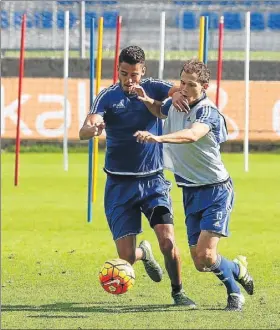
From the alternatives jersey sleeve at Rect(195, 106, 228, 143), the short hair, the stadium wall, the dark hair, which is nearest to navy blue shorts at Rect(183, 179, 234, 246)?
jersey sleeve at Rect(195, 106, 228, 143)

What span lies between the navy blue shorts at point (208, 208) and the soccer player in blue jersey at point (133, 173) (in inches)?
11.7

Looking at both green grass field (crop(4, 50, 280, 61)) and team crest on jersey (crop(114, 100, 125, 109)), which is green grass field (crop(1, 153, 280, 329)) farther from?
green grass field (crop(4, 50, 280, 61))

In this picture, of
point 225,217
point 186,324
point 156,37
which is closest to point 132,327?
point 186,324

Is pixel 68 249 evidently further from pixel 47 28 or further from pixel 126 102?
pixel 47 28

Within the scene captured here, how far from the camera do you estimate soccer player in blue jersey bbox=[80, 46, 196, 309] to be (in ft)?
30.8

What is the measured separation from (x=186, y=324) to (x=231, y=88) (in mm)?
15876

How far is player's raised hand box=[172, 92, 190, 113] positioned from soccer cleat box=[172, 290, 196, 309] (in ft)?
5.29

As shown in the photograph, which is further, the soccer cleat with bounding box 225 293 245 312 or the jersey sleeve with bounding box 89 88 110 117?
the jersey sleeve with bounding box 89 88 110 117

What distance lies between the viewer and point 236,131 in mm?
23922

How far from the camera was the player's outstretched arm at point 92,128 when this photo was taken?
8938mm

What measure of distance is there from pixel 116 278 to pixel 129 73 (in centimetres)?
177

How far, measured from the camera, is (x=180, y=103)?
897cm

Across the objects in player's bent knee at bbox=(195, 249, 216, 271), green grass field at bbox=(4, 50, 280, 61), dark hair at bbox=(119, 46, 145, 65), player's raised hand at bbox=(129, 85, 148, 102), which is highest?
green grass field at bbox=(4, 50, 280, 61)

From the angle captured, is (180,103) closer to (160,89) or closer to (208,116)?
(208,116)
